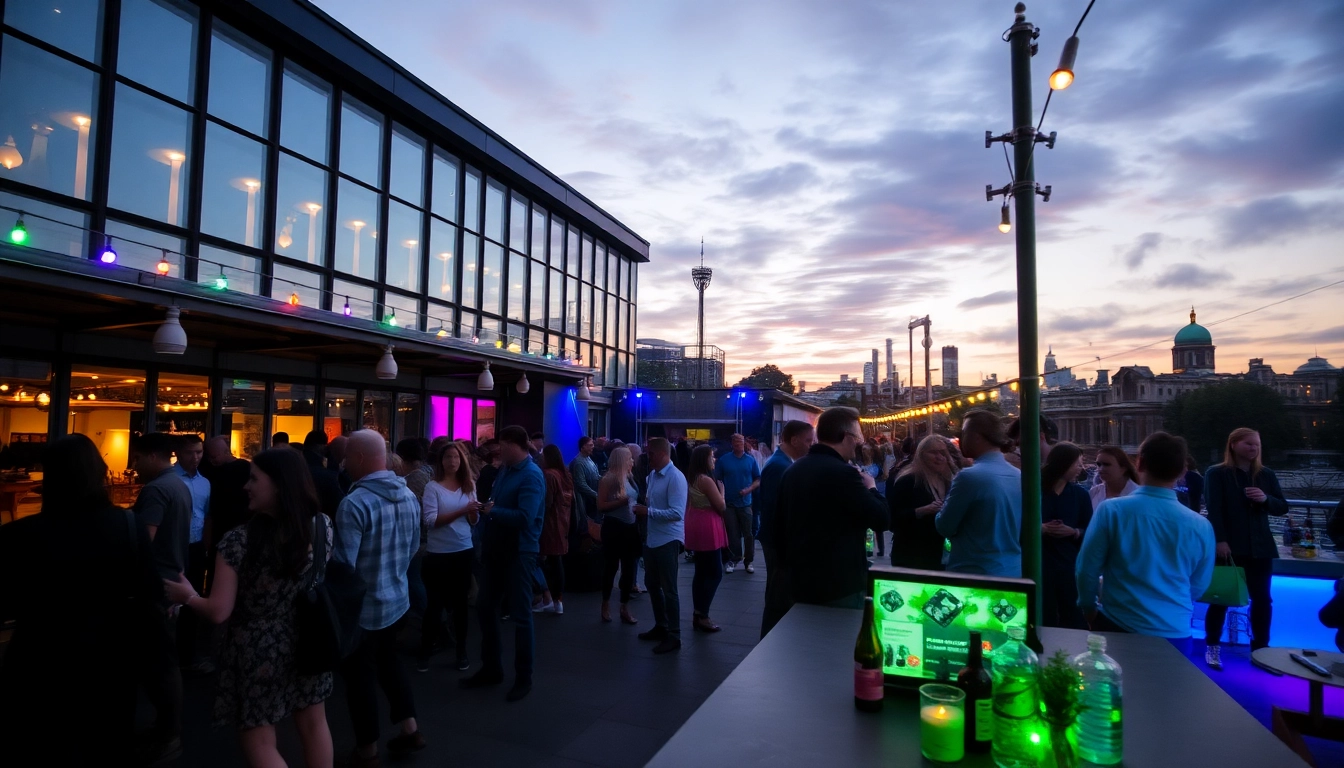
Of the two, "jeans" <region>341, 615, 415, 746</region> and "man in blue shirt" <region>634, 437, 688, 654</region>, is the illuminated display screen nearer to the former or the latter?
"jeans" <region>341, 615, 415, 746</region>

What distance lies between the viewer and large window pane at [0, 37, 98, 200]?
7840mm

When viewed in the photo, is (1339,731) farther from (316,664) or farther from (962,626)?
(316,664)

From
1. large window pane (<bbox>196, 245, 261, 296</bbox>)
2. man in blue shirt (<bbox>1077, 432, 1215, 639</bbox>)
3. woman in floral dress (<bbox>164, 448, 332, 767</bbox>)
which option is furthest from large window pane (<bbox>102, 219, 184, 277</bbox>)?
man in blue shirt (<bbox>1077, 432, 1215, 639</bbox>)

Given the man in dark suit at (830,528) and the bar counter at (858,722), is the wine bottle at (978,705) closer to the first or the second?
the bar counter at (858,722)

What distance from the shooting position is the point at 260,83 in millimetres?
11016

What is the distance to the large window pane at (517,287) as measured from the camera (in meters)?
17.3

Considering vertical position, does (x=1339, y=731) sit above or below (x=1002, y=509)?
below

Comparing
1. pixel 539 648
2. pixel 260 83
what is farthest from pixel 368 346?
pixel 539 648

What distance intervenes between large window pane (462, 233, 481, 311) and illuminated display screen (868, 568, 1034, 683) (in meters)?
14.9

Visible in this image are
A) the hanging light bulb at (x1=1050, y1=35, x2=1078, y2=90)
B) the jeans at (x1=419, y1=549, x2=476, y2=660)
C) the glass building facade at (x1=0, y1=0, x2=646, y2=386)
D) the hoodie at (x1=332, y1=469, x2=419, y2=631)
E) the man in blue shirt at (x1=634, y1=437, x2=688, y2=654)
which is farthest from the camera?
the glass building facade at (x1=0, y1=0, x2=646, y2=386)

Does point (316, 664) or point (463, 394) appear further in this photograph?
point (463, 394)

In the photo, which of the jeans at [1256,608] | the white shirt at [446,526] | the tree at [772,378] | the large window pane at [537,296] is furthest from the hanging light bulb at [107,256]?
the tree at [772,378]

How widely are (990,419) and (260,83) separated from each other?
1241cm

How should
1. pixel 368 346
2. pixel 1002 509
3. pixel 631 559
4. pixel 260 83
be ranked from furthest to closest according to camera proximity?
1. pixel 260 83
2. pixel 368 346
3. pixel 631 559
4. pixel 1002 509
